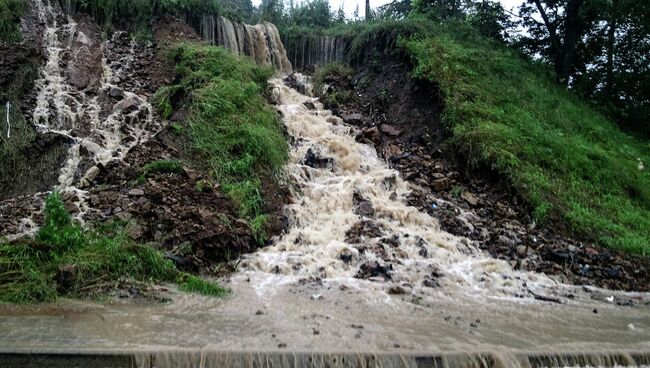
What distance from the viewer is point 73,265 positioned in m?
6.17

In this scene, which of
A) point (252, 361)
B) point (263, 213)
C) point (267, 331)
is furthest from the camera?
point (263, 213)

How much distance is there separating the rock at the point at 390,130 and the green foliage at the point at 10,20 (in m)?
9.91

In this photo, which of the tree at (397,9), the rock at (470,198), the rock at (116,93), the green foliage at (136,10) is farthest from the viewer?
the tree at (397,9)

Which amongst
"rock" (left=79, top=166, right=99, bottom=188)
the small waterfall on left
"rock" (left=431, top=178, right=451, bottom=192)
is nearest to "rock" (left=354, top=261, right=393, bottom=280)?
"rock" (left=431, top=178, right=451, bottom=192)

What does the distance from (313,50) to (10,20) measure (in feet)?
34.1

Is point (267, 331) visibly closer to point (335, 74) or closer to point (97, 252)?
point (97, 252)

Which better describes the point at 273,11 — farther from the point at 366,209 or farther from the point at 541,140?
the point at 366,209

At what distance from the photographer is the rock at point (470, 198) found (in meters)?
10.9

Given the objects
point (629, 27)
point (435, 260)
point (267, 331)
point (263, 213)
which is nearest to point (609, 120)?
point (629, 27)

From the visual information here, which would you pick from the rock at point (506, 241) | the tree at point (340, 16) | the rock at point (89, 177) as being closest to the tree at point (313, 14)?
the tree at point (340, 16)

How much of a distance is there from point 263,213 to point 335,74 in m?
8.94

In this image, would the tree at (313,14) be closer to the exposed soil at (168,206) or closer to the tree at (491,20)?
the tree at (491,20)

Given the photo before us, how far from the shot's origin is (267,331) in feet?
16.6

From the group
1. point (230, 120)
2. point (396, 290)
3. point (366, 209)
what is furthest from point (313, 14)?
point (396, 290)
